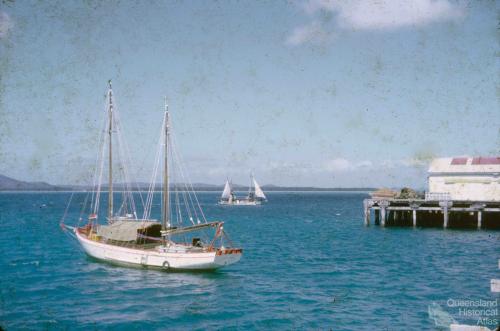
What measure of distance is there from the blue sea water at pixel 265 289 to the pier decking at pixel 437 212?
8408 mm

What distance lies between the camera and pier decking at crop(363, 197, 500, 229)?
5469 cm

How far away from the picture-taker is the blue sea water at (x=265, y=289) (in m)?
22.1

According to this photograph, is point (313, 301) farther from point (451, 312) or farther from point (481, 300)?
point (481, 300)

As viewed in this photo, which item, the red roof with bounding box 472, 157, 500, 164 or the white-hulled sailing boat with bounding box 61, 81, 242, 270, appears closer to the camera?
the white-hulled sailing boat with bounding box 61, 81, 242, 270

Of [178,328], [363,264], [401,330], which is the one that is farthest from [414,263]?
[178,328]

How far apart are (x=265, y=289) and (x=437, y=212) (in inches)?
1665

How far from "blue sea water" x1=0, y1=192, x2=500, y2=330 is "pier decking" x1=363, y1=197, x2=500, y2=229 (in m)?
8.41

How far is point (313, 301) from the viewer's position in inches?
993

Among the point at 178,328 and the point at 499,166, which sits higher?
the point at 499,166

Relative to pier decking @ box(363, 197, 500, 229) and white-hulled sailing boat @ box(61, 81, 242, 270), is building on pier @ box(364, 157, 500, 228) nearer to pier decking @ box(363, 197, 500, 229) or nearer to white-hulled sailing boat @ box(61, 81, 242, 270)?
pier decking @ box(363, 197, 500, 229)

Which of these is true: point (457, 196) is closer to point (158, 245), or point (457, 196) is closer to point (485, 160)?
point (485, 160)

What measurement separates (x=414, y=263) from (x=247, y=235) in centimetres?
2660

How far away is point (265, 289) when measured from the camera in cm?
2817

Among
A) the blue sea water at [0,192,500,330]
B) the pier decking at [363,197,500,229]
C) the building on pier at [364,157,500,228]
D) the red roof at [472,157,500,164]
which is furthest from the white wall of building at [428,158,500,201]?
the blue sea water at [0,192,500,330]
